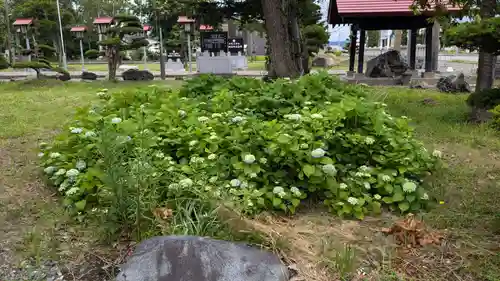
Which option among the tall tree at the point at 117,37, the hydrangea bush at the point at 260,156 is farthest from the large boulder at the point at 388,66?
the hydrangea bush at the point at 260,156

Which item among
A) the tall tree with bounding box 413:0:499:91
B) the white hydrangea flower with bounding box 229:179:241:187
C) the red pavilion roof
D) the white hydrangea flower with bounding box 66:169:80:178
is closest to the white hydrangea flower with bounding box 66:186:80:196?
the white hydrangea flower with bounding box 66:169:80:178

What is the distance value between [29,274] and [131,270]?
0.62 m

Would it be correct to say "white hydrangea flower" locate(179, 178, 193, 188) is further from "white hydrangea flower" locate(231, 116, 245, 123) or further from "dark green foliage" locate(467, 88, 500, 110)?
"dark green foliage" locate(467, 88, 500, 110)

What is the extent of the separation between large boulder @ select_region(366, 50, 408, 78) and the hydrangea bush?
11.3 m

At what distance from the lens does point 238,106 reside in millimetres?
4703

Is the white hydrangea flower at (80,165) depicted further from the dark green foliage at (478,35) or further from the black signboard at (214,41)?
the black signboard at (214,41)

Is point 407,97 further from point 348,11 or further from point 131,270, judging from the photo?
point 131,270

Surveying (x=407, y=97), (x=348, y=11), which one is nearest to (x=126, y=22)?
(x=348, y=11)

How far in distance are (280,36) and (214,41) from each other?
38.3 ft

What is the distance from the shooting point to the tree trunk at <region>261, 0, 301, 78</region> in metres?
8.78

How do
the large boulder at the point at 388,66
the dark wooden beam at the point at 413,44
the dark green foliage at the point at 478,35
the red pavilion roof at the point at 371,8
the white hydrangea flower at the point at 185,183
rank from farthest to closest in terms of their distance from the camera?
the dark wooden beam at the point at 413,44 → the large boulder at the point at 388,66 → the red pavilion roof at the point at 371,8 → the dark green foliage at the point at 478,35 → the white hydrangea flower at the point at 185,183

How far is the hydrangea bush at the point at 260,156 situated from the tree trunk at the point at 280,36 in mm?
4483

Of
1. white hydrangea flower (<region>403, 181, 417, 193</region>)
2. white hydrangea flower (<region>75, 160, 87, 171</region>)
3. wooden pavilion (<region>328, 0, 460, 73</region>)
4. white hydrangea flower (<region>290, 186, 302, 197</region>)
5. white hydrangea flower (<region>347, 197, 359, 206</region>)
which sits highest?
wooden pavilion (<region>328, 0, 460, 73</region>)

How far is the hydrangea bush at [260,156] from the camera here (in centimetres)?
A: 329
